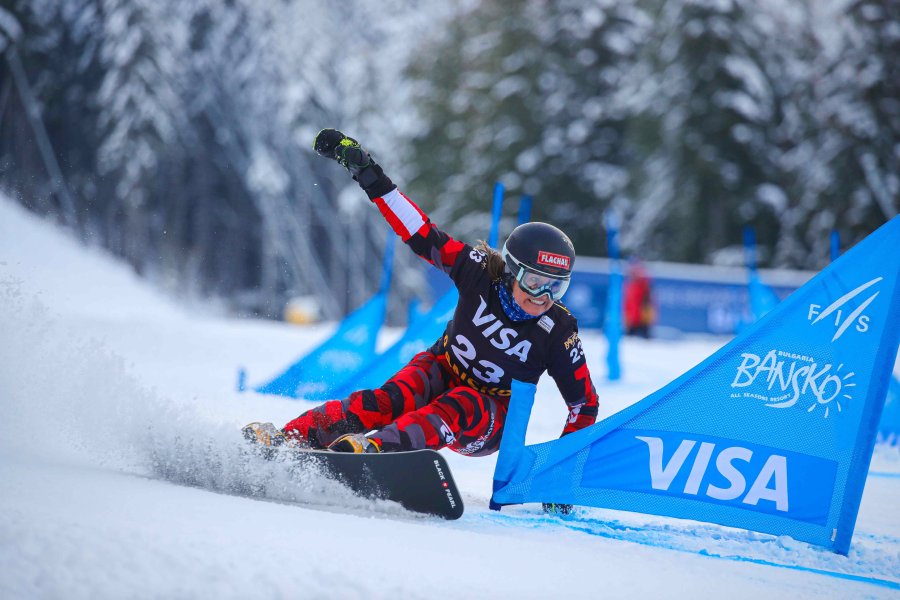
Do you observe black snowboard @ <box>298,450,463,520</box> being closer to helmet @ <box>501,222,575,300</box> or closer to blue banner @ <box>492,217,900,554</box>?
blue banner @ <box>492,217,900,554</box>

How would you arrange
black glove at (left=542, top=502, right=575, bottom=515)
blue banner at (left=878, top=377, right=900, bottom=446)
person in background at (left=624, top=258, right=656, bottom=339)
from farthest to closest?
person in background at (left=624, top=258, right=656, bottom=339) < blue banner at (left=878, top=377, right=900, bottom=446) < black glove at (left=542, top=502, right=575, bottom=515)

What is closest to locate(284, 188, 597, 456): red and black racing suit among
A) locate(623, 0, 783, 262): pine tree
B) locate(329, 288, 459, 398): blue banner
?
locate(329, 288, 459, 398): blue banner

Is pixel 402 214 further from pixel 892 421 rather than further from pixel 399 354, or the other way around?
pixel 892 421

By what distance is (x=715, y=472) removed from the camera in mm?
3617

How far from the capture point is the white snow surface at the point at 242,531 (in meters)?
2.37

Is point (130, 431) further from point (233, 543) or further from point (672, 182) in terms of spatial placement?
point (672, 182)

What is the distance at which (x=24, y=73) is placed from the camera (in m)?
20.0

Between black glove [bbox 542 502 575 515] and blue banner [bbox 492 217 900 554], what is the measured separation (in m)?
0.21

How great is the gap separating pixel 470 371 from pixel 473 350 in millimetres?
112

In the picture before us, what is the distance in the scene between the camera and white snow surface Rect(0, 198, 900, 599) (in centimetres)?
237

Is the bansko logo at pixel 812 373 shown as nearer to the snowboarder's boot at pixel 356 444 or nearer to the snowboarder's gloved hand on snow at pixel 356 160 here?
the snowboarder's boot at pixel 356 444

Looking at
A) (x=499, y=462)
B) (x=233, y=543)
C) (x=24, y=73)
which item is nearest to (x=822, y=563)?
(x=499, y=462)

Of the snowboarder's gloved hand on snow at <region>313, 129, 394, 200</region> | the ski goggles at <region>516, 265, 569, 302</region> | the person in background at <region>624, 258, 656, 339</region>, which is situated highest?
the person in background at <region>624, 258, 656, 339</region>

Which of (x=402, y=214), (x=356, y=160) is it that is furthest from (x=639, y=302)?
(x=356, y=160)
